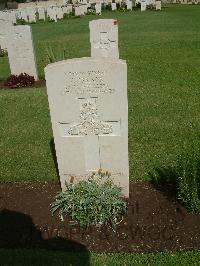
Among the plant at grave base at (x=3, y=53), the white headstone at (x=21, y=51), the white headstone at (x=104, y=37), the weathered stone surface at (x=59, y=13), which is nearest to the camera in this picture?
the white headstone at (x=104, y=37)

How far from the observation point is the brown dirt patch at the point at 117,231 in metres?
4.63

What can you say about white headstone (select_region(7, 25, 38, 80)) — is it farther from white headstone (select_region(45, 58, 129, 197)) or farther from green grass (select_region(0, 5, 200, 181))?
white headstone (select_region(45, 58, 129, 197))

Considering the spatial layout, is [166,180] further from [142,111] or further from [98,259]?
[142,111]

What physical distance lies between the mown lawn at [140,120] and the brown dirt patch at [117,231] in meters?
0.21

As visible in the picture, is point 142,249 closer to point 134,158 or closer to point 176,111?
point 134,158

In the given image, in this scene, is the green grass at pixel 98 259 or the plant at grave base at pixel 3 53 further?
the plant at grave base at pixel 3 53

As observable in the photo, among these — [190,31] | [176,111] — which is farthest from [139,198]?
[190,31]

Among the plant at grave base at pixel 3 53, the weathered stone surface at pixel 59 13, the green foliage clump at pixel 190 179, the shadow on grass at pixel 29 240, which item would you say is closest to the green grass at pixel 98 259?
the shadow on grass at pixel 29 240

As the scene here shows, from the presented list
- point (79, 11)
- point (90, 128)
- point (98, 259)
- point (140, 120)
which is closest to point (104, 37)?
point (140, 120)

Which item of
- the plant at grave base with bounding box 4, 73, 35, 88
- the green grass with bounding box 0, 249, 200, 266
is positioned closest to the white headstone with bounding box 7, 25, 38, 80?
the plant at grave base with bounding box 4, 73, 35, 88

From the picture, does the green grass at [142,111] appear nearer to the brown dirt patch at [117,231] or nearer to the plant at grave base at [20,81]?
the plant at grave base at [20,81]

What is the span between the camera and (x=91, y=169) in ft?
17.2

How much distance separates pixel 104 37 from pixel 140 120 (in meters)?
3.65

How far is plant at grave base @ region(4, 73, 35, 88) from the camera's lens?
455 inches
